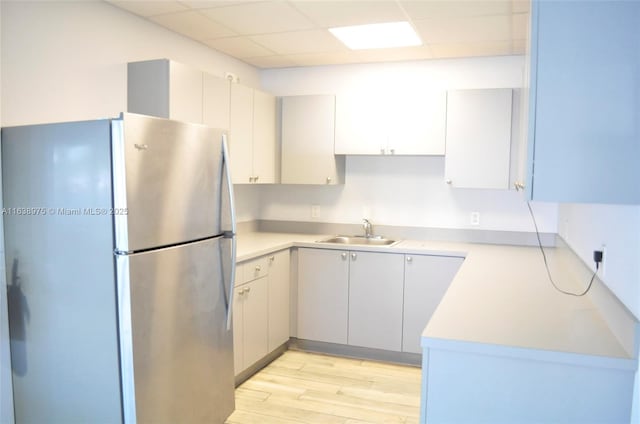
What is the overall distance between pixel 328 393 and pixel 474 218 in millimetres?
1796

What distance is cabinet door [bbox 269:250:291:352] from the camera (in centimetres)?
355

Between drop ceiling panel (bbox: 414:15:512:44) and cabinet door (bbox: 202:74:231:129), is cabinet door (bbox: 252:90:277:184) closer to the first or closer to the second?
cabinet door (bbox: 202:74:231:129)

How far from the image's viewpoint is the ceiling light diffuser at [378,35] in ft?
10.3

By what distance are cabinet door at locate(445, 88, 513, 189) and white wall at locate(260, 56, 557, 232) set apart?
317 millimetres

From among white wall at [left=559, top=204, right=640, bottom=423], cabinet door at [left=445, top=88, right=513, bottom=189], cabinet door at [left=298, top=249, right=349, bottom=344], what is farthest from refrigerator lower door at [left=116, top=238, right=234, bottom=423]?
cabinet door at [left=445, top=88, right=513, bottom=189]

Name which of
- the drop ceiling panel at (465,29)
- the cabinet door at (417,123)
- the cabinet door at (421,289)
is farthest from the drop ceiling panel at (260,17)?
the cabinet door at (421,289)

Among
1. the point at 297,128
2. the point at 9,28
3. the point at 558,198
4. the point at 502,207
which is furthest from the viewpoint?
the point at 297,128

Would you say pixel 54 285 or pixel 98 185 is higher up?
pixel 98 185

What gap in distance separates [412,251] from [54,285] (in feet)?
7.66

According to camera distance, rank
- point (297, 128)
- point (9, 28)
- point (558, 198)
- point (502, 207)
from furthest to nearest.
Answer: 1. point (297, 128)
2. point (502, 207)
3. point (9, 28)
4. point (558, 198)

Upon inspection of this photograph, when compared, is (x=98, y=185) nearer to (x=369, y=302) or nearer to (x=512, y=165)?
(x=369, y=302)

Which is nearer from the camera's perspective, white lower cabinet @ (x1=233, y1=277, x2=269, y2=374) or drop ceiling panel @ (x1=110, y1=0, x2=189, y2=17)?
drop ceiling panel @ (x1=110, y1=0, x2=189, y2=17)

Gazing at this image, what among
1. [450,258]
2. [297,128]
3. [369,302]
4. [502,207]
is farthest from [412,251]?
[297,128]

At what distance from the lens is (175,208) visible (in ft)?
7.14
